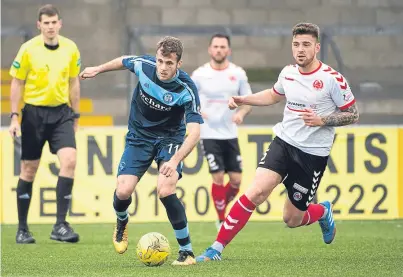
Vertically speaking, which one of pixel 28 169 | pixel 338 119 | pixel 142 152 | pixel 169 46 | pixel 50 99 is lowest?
pixel 28 169

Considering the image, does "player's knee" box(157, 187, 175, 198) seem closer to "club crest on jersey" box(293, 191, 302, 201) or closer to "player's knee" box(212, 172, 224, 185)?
"club crest on jersey" box(293, 191, 302, 201)

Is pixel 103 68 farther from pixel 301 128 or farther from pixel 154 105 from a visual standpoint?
pixel 301 128

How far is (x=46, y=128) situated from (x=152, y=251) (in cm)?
294

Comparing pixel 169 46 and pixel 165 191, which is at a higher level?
pixel 169 46

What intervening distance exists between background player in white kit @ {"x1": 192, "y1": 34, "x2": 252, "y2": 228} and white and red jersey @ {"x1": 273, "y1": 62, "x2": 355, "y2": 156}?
Answer: 12.1 feet

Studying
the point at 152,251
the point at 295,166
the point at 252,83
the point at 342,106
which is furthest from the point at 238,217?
the point at 252,83

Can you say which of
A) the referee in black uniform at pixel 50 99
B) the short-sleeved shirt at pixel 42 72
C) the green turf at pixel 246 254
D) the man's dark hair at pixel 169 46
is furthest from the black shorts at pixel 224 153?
the man's dark hair at pixel 169 46

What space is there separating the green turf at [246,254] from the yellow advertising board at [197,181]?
1.68 ft

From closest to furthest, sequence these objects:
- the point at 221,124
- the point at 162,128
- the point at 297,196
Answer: the point at 162,128 < the point at 297,196 < the point at 221,124

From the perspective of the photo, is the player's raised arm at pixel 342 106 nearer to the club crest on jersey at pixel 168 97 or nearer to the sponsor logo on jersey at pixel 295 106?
the sponsor logo on jersey at pixel 295 106

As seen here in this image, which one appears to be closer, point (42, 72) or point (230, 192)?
point (42, 72)

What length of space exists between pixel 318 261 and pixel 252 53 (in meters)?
9.81

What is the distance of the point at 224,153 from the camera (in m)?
13.1

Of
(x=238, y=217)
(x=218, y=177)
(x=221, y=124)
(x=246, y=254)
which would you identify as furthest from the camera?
(x=221, y=124)
